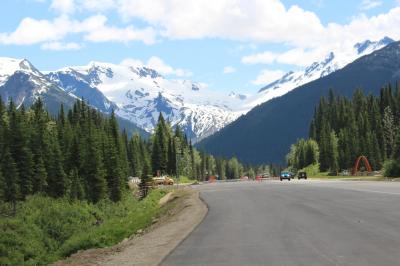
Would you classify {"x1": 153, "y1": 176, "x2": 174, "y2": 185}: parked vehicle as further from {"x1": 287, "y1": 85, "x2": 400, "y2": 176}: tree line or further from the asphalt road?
the asphalt road

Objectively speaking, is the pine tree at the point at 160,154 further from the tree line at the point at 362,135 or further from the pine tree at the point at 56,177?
the pine tree at the point at 56,177

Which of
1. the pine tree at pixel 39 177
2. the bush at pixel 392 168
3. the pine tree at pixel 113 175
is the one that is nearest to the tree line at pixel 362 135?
the pine tree at pixel 113 175

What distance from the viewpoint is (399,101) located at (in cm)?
16238

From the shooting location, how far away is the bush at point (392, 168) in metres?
66.2

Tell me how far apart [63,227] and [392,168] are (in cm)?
3747

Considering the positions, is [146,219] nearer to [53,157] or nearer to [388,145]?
[53,157]

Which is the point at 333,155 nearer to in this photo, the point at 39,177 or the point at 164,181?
the point at 164,181

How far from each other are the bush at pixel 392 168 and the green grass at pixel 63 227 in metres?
25.7

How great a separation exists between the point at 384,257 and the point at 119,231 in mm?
18772

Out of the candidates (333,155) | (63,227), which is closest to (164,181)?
(63,227)

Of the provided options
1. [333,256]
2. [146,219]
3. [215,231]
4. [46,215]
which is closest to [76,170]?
[46,215]

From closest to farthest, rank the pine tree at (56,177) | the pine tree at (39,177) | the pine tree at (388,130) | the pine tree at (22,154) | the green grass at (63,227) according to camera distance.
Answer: the green grass at (63,227) → the pine tree at (22,154) → the pine tree at (39,177) → the pine tree at (56,177) → the pine tree at (388,130)

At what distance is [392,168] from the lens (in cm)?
6694

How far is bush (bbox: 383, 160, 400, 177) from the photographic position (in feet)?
217
